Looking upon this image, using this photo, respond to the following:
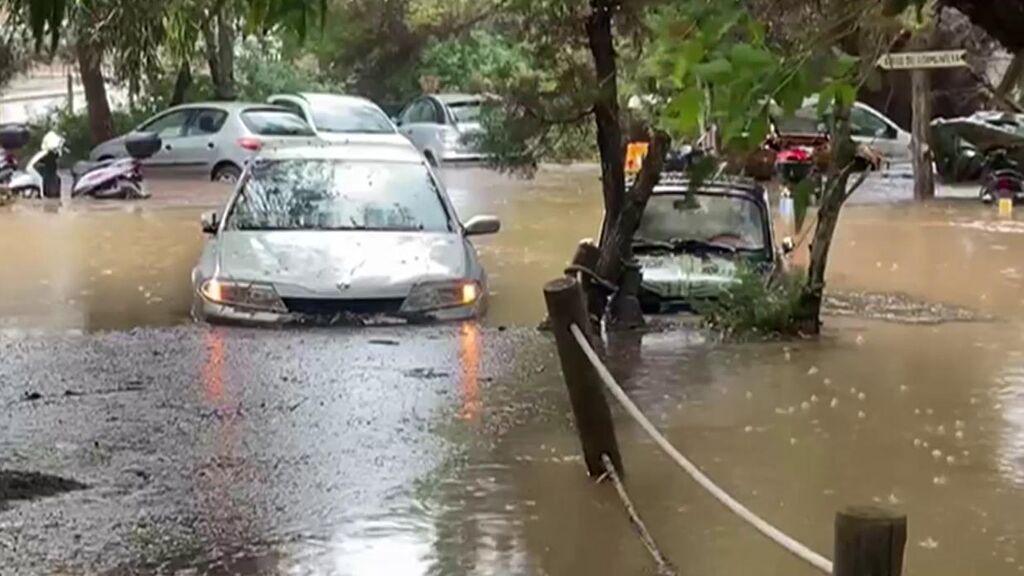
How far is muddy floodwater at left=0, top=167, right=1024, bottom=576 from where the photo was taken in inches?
262

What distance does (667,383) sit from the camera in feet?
34.3

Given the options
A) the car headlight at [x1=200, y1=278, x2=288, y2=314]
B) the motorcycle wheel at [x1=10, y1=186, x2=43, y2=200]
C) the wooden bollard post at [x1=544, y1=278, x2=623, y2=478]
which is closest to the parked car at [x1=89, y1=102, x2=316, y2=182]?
the motorcycle wheel at [x1=10, y1=186, x2=43, y2=200]

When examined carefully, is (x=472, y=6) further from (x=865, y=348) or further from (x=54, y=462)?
(x=54, y=462)

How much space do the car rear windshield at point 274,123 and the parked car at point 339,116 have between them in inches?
15.6

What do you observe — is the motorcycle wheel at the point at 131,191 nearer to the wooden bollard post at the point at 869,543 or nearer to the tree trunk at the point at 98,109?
the tree trunk at the point at 98,109

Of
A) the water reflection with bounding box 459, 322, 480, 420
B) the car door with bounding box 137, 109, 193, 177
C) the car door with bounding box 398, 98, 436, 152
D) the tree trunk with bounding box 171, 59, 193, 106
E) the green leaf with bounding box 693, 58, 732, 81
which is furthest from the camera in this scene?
the tree trunk with bounding box 171, 59, 193, 106

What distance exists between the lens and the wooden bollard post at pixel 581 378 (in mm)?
7145

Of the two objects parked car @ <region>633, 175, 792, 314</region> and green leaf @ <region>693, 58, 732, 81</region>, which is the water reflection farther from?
green leaf @ <region>693, 58, 732, 81</region>

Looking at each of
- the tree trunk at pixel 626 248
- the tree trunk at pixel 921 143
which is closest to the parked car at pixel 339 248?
the tree trunk at pixel 626 248

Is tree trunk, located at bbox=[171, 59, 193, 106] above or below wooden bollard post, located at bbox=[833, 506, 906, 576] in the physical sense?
above

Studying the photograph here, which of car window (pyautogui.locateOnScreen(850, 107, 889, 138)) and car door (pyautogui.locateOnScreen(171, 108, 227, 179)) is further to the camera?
car window (pyautogui.locateOnScreen(850, 107, 889, 138))

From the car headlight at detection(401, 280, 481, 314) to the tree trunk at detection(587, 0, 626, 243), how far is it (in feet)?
3.19

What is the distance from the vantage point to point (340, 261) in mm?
11781

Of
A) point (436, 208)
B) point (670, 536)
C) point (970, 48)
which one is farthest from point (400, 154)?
point (970, 48)
